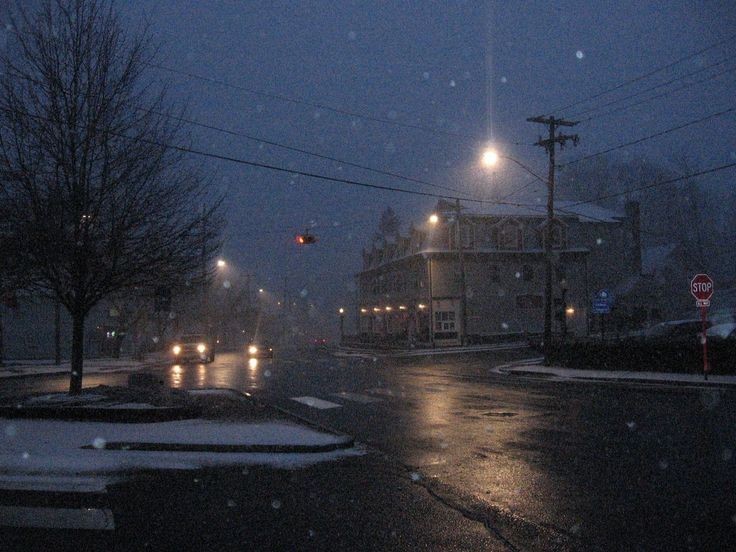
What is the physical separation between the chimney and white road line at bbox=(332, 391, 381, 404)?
45.9 meters

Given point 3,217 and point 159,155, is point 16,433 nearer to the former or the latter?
point 3,217

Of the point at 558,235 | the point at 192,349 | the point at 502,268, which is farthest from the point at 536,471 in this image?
the point at 558,235

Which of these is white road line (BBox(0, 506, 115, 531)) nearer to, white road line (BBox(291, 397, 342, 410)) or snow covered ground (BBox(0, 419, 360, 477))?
snow covered ground (BBox(0, 419, 360, 477))

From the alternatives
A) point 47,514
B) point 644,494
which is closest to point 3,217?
point 47,514

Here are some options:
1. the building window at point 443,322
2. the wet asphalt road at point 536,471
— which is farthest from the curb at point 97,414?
the building window at point 443,322

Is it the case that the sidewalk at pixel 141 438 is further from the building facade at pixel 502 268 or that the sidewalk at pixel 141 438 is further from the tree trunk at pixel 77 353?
the building facade at pixel 502 268

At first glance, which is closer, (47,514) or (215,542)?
(215,542)

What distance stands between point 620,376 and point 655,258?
4091cm

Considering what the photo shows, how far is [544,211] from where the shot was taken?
5634 cm

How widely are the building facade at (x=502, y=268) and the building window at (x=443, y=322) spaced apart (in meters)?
0.08

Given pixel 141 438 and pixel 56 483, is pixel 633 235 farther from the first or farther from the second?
pixel 56 483

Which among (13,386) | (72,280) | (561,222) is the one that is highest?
(561,222)

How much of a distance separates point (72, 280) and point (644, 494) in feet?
35.7

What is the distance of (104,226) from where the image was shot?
13227 mm
